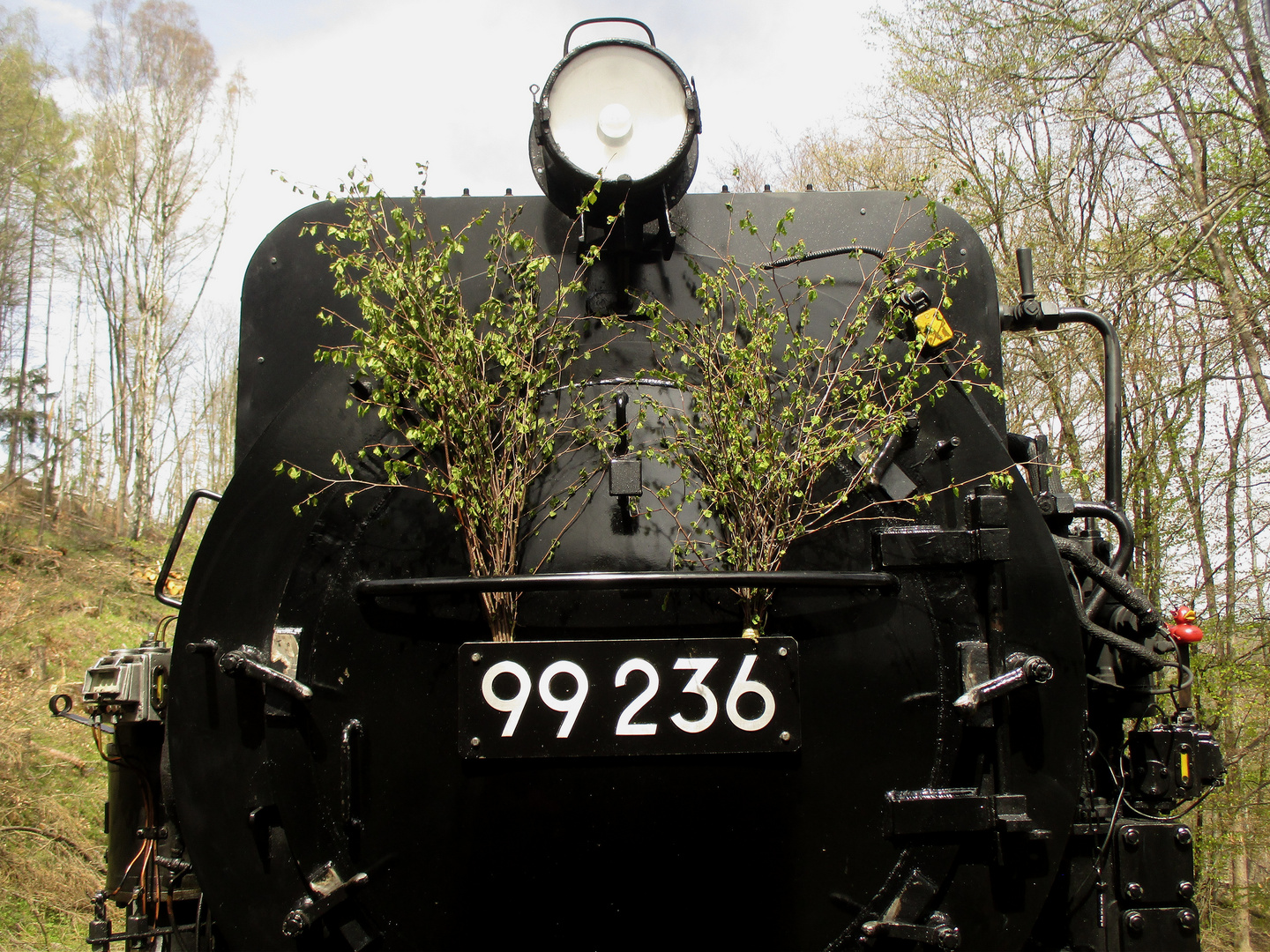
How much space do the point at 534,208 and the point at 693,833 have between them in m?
1.56

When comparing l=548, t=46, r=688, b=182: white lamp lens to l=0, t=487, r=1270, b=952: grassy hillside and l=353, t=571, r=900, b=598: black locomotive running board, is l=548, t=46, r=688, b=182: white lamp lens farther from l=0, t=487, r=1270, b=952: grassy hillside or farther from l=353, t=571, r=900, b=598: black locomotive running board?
l=0, t=487, r=1270, b=952: grassy hillside

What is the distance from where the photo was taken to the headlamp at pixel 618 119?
1900mm

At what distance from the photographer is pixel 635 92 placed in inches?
76.2

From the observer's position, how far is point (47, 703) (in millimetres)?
8789

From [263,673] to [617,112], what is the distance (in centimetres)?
137

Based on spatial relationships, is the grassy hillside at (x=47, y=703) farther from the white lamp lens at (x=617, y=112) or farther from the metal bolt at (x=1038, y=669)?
the metal bolt at (x=1038, y=669)

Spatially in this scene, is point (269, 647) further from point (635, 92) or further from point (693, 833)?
point (635, 92)

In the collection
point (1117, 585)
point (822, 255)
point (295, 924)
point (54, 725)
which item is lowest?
point (54, 725)

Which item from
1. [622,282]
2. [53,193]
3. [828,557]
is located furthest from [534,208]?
[53,193]

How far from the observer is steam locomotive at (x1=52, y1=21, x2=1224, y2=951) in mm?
1611

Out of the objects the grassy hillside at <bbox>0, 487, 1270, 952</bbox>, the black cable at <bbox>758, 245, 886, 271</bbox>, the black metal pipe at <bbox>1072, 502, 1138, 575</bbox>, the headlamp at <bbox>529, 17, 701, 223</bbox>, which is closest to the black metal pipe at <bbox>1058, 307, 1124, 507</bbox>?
the black metal pipe at <bbox>1072, 502, 1138, 575</bbox>

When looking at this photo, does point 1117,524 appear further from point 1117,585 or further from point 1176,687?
point 1176,687

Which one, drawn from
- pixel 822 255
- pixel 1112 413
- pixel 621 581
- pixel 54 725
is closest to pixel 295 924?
pixel 621 581

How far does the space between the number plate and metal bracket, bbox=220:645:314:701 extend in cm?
32
